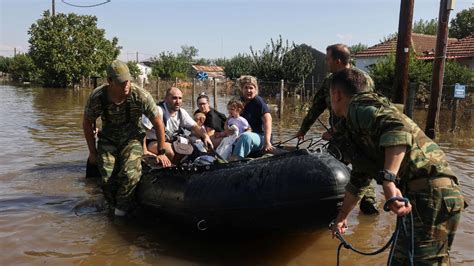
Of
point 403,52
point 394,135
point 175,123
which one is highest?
point 403,52

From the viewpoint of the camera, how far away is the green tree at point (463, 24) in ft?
137

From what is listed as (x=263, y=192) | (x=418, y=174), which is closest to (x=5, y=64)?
(x=263, y=192)

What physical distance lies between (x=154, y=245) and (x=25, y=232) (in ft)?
5.04

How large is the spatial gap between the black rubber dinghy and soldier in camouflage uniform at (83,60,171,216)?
0.80 metres

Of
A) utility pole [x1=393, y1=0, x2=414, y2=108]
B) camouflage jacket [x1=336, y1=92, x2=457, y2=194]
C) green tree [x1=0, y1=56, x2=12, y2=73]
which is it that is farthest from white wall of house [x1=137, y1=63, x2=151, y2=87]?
camouflage jacket [x1=336, y1=92, x2=457, y2=194]

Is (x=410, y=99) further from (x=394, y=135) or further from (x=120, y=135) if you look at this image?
(x=394, y=135)

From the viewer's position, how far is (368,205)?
579cm

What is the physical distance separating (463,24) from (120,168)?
43.8 metres

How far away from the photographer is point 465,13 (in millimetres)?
42219

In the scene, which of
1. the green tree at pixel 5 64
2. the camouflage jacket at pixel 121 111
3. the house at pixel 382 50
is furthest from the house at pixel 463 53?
the green tree at pixel 5 64

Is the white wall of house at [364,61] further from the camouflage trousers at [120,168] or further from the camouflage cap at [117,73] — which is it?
the camouflage cap at [117,73]

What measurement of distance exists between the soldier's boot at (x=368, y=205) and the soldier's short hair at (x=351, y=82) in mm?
3193

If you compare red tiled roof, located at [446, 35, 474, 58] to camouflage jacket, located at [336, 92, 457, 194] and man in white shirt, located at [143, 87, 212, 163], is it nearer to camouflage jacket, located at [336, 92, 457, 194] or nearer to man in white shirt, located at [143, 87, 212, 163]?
man in white shirt, located at [143, 87, 212, 163]

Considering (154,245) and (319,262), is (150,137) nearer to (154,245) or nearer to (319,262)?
(154,245)
